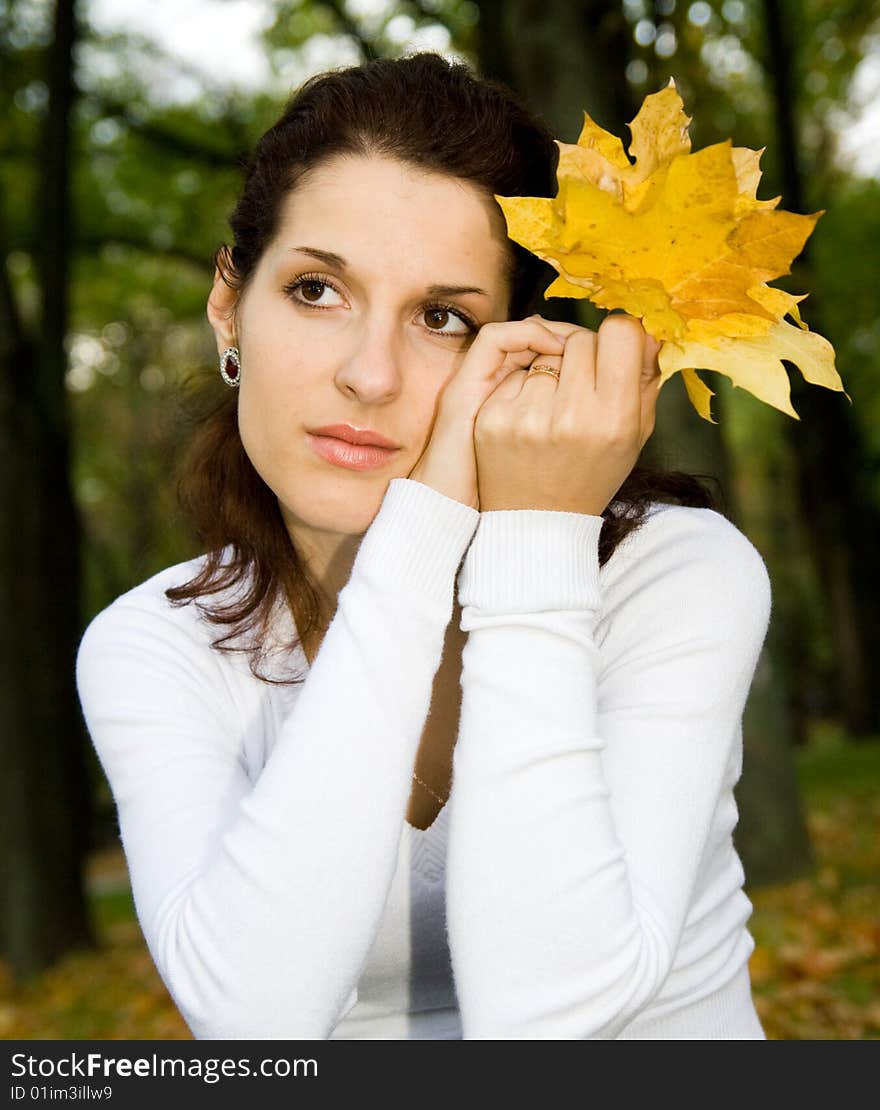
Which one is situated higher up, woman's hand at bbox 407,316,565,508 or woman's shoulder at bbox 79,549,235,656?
woman's hand at bbox 407,316,565,508

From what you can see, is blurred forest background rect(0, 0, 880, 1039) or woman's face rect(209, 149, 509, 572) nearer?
woman's face rect(209, 149, 509, 572)

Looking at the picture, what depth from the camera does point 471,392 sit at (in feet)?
6.53

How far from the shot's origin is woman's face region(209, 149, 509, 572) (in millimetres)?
2098

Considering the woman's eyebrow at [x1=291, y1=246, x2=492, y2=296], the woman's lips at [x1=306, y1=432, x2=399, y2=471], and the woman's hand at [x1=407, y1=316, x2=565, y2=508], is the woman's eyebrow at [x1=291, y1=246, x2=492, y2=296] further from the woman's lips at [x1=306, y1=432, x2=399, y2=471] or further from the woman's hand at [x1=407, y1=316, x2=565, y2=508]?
the woman's lips at [x1=306, y1=432, x2=399, y2=471]

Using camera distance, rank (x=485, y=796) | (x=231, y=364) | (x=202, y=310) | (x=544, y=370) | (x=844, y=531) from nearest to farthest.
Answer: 1. (x=485, y=796)
2. (x=544, y=370)
3. (x=231, y=364)
4. (x=202, y=310)
5. (x=844, y=531)

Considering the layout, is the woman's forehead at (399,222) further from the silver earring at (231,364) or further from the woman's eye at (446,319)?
the silver earring at (231,364)

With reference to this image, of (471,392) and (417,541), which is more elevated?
(471,392)

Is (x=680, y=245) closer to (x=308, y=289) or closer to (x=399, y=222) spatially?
(x=399, y=222)

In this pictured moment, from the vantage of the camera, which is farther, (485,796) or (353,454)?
(353,454)

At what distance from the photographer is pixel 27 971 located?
777cm

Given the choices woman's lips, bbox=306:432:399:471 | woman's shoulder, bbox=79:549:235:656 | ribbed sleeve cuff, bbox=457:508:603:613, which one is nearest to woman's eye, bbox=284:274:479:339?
woman's lips, bbox=306:432:399:471

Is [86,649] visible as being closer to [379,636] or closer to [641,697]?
[379,636]

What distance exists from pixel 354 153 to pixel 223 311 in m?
0.53

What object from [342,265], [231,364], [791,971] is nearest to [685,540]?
[342,265]
